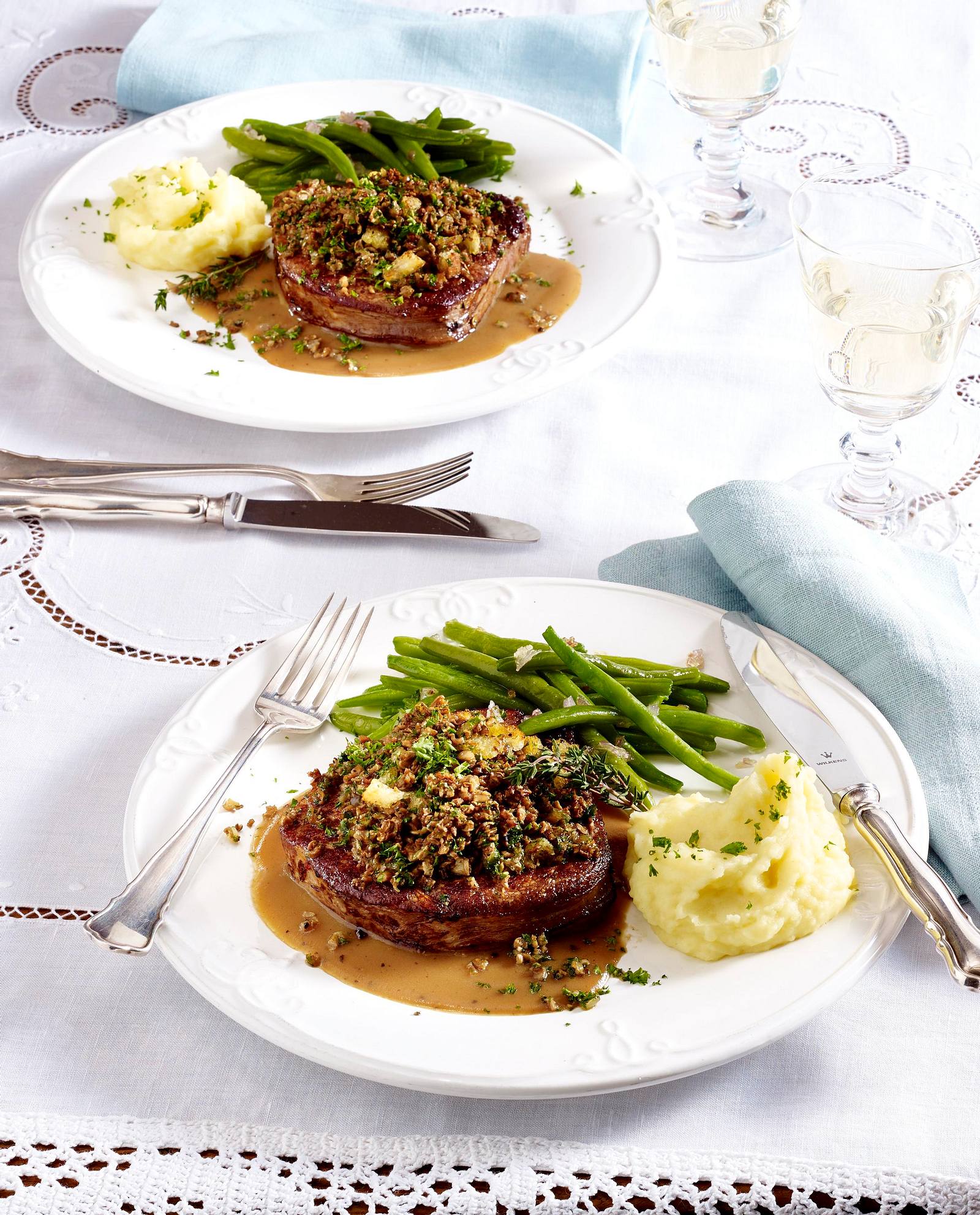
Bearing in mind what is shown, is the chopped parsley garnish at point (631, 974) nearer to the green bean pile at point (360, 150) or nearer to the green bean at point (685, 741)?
the green bean at point (685, 741)

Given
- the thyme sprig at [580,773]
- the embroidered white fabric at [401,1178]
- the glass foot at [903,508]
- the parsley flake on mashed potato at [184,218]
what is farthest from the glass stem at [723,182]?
the embroidered white fabric at [401,1178]

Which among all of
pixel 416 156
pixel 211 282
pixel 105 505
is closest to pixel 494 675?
pixel 105 505

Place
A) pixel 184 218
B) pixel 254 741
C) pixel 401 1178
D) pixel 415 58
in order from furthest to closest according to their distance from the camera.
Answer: pixel 415 58 → pixel 184 218 → pixel 254 741 → pixel 401 1178

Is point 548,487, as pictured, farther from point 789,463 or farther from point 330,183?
point 330,183

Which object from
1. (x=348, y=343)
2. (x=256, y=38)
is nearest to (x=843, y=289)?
(x=348, y=343)

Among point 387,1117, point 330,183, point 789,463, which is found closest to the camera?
point 387,1117

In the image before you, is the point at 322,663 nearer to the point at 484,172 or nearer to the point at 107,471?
the point at 107,471

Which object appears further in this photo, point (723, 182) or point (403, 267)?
point (723, 182)
